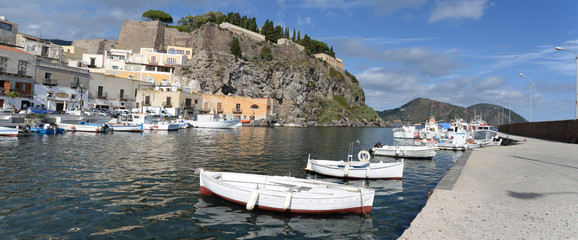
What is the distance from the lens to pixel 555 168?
1375 cm

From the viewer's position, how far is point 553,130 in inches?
1578

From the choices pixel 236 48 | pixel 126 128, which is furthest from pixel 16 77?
pixel 236 48

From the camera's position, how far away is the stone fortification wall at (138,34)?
82188mm

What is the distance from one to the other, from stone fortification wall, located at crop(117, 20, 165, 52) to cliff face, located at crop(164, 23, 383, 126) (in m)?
4.43

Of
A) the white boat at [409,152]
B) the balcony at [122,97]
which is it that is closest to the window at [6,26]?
the balcony at [122,97]

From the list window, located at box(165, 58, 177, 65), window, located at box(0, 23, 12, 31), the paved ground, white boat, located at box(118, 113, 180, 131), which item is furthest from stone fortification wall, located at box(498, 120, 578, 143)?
window, located at box(0, 23, 12, 31)

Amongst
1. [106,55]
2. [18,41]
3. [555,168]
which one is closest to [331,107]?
[106,55]

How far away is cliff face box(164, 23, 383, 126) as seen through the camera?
3027 inches

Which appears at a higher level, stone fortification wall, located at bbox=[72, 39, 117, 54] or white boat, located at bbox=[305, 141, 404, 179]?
stone fortification wall, located at bbox=[72, 39, 117, 54]

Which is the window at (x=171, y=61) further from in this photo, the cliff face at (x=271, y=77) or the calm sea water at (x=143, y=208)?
the calm sea water at (x=143, y=208)

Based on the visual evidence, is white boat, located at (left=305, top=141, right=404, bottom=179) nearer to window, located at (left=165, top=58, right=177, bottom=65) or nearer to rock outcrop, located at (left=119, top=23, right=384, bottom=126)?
rock outcrop, located at (left=119, top=23, right=384, bottom=126)

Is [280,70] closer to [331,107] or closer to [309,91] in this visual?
[309,91]

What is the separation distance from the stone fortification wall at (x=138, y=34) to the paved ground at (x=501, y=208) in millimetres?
87147

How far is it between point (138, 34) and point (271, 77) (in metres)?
39.5
